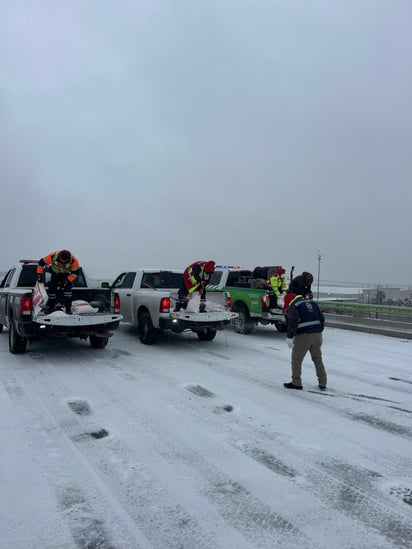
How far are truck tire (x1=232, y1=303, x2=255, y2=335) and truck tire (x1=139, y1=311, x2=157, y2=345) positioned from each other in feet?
10.8

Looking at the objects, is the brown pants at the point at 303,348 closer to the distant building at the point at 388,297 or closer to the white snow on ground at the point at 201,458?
the white snow on ground at the point at 201,458

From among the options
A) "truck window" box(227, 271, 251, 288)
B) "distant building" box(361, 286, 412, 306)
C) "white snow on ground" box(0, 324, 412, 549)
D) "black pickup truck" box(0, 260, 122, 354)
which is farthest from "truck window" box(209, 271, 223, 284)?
"distant building" box(361, 286, 412, 306)

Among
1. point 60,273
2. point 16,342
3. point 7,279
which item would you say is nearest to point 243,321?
point 60,273

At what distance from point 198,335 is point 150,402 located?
5.54 m

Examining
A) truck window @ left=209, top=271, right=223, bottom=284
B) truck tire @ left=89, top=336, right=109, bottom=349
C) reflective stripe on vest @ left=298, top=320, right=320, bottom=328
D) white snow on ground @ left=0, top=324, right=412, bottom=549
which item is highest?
truck window @ left=209, top=271, right=223, bottom=284

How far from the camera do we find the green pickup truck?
39.1 ft

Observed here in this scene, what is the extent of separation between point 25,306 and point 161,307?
268cm

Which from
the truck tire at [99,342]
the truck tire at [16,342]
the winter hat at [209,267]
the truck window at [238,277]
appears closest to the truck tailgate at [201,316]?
the winter hat at [209,267]

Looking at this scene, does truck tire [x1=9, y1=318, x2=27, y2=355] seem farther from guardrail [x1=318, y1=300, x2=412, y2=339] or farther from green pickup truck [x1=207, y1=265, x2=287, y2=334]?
guardrail [x1=318, y1=300, x2=412, y2=339]

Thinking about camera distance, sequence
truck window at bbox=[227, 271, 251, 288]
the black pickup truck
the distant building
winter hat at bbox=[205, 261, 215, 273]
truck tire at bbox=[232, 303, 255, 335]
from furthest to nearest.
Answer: the distant building → truck window at bbox=[227, 271, 251, 288] → truck tire at bbox=[232, 303, 255, 335] → winter hat at bbox=[205, 261, 215, 273] → the black pickup truck

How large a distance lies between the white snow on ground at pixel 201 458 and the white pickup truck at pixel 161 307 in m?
1.61

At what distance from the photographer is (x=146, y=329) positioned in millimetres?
10336

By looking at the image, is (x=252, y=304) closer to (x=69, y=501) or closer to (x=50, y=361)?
(x=50, y=361)

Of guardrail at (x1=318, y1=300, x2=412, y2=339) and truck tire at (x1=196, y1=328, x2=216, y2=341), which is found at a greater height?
guardrail at (x1=318, y1=300, x2=412, y2=339)
